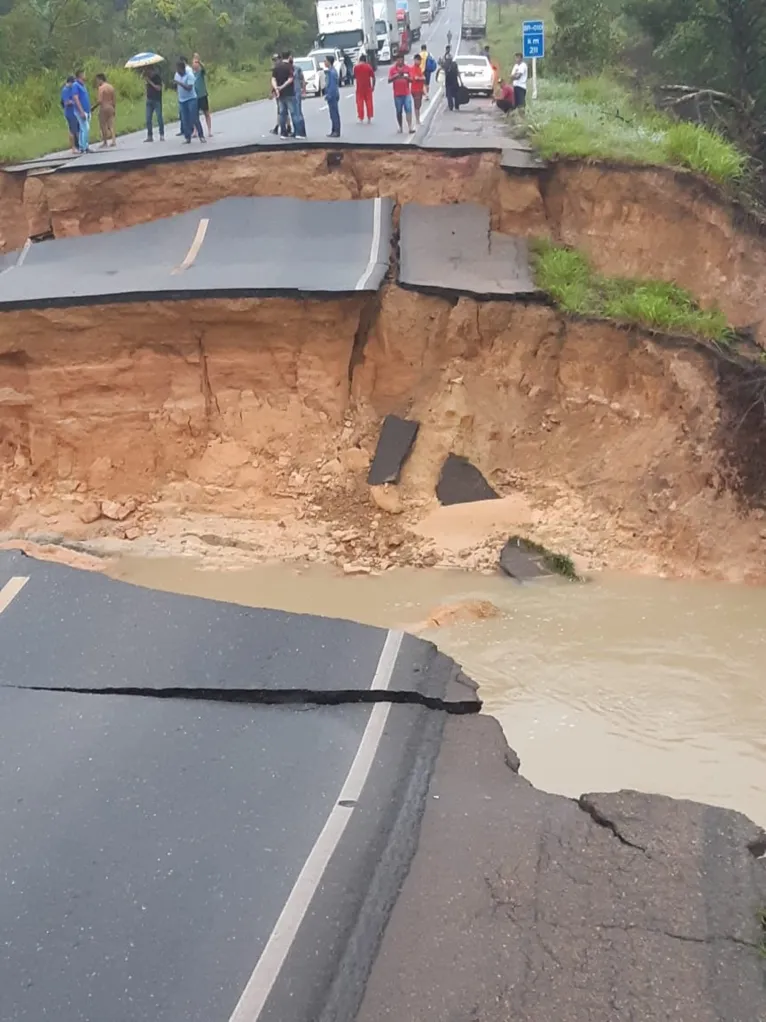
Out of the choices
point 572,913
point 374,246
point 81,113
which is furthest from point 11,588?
point 81,113

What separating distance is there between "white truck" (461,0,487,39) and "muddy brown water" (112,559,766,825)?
43137 millimetres

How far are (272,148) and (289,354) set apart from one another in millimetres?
3429

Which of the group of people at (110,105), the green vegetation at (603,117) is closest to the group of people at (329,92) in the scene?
the group of people at (110,105)

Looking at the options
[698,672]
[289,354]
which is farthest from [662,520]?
[289,354]

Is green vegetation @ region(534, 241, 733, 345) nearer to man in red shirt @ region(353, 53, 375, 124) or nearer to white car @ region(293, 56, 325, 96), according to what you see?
man in red shirt @ region(353, 53, 375, 124)

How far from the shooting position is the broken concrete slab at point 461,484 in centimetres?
1122

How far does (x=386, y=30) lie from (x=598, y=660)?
35243mm

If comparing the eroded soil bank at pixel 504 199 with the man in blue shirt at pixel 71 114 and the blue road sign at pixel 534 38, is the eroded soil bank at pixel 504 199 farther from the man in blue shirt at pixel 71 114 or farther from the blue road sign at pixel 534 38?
the blue road sign at pixel 534 38

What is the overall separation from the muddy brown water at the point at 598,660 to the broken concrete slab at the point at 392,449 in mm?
1498

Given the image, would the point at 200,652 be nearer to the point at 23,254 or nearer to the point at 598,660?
the point at 598,660

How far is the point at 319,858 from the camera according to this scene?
337cm

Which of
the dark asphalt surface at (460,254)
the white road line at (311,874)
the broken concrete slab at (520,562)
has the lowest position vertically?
the broken concrete slab at (520,562)

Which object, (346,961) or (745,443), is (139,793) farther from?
(745,443)

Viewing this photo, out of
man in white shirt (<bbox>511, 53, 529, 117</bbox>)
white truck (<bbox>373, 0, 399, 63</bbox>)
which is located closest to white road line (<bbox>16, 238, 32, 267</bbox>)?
man in white shirt (<bbox>511, 53, 529, 117</bbox>)
